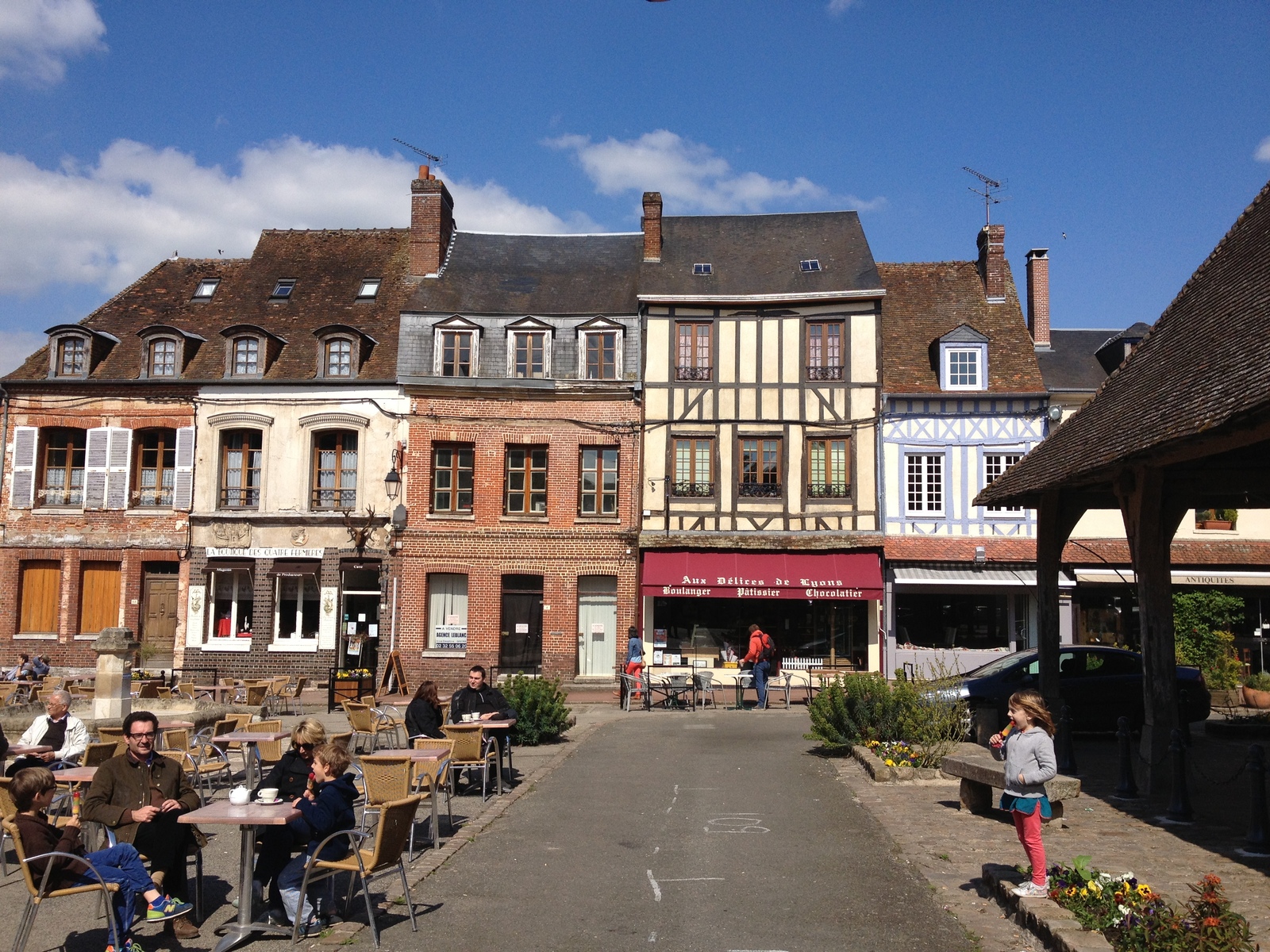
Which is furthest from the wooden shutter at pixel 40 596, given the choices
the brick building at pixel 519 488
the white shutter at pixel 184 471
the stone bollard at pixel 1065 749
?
the stone bollard at pixel 1065 749

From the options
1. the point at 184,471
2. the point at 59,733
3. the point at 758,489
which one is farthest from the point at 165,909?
the point at 184,471

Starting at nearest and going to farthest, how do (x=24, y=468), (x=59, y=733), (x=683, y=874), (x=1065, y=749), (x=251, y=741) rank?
1. (x=683, y=874)
2. (x=59, y=733)
3. (x=251, y=741)
4. (x=1065, y=749)
5. (x=24, y=468)

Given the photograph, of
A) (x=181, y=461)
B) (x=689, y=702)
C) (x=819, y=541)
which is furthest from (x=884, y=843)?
(x=181, y=461)

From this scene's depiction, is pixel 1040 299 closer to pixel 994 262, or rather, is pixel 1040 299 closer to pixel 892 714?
pixel 994 262

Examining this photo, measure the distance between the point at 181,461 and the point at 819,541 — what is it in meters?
14.5

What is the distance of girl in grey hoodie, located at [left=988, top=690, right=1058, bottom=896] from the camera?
6727 mm

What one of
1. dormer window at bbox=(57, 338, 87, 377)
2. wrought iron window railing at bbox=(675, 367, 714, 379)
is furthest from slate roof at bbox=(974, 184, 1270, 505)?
dormer window at bbox=(57, 338, 87, 377)

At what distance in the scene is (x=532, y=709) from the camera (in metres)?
15.2

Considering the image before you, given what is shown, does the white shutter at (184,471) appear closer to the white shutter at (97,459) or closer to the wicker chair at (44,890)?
the white shutter at (97,459)

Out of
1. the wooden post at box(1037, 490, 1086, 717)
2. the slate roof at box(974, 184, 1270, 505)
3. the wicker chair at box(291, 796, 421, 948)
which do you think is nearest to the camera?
the wicker chair at box(291, 796, 421, 948)

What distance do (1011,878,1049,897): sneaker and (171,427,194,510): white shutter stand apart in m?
22.0

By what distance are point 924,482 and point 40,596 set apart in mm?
20169

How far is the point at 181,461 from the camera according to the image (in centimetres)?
2495

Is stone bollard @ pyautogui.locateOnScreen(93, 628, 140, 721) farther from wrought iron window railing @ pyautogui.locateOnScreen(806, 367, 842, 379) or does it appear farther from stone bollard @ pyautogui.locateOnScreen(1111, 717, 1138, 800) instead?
wrought iron window railing @ pyautogui.locateOnScreen(806, 367, 842, 379)
